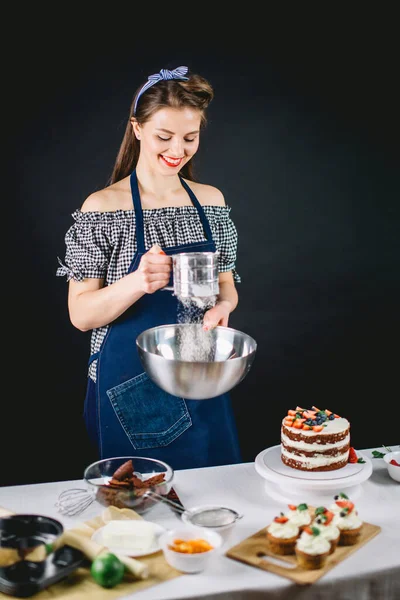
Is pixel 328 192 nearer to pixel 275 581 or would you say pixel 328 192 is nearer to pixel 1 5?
pixel 1 5

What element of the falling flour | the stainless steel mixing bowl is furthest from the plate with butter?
the falling flour

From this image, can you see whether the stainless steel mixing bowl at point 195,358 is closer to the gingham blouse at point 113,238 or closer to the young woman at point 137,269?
the young woman at point 137,269

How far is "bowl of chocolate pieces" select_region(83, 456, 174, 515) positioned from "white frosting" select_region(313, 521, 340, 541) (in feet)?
1.29

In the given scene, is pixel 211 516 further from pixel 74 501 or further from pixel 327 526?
pixel 74 501

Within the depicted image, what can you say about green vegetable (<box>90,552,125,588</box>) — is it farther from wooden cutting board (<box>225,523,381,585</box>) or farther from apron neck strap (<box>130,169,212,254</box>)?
apron neck strap (<box>130,169,212,254</box>)

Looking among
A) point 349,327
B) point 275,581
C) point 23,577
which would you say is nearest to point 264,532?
point 275,581

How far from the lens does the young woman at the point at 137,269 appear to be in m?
2.29

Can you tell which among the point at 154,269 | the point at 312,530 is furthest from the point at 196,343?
the point at 312,530

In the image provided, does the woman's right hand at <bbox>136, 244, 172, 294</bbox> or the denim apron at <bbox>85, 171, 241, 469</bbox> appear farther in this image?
the denim apron at <bbox>85, 171, 241, 469</bbox>

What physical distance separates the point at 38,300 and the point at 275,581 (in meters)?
2.18

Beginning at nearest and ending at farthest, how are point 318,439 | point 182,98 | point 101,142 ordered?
1. point 318,439
2. point 182,98
3. point 101,142

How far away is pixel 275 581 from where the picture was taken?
1437 mm

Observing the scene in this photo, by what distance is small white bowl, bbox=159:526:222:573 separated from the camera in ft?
4.71

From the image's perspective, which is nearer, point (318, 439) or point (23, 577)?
point (23, 577)
